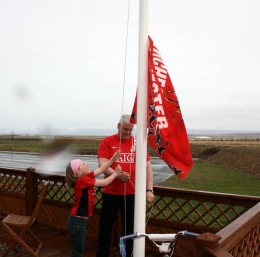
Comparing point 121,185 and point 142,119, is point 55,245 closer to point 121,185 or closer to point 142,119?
point 121,185

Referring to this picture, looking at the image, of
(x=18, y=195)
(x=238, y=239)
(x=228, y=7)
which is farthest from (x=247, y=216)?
(x=18, y=195)

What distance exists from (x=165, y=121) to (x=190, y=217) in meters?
2.46

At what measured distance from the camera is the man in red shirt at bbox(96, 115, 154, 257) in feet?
10.9

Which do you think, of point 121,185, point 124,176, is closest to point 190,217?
point 121,185

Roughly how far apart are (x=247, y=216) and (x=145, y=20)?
5.96 ft

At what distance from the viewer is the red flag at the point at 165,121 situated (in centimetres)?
242

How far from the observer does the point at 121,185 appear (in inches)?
135

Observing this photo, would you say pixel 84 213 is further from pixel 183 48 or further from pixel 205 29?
pixel 205 29

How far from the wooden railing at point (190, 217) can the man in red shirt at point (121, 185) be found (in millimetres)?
301

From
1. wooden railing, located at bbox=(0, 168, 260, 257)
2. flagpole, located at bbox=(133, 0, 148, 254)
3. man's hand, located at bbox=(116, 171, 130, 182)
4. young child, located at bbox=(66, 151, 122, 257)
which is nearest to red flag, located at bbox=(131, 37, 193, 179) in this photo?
flagpole, located at bbox=(133, 0, 148, 254)

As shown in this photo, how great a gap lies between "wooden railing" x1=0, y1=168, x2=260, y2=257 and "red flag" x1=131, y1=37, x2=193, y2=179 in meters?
0.58

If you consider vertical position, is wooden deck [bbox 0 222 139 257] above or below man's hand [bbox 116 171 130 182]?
below

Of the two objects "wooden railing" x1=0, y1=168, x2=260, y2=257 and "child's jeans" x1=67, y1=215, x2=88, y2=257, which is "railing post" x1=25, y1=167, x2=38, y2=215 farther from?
"child's jeans" x1=67, y1=215, x2=88, y2=257

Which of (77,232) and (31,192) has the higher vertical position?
(77,232)
